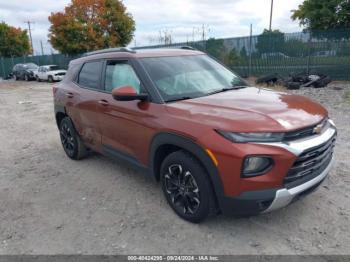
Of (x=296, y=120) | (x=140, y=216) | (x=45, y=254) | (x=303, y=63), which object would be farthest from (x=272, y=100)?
(x=303, y=63)

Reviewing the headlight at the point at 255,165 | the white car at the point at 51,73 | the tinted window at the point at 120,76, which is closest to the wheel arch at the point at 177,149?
the headlight at the point at 255,165

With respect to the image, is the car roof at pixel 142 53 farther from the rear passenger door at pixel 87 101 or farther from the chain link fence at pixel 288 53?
the chain link fence at pixel 288 53

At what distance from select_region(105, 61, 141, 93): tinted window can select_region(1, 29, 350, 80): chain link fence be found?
7845mm

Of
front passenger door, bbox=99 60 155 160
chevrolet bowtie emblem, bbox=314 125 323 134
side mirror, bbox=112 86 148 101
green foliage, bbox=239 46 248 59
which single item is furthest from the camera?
green foliage, bbox=239 46 248 59

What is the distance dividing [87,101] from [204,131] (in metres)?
2.32

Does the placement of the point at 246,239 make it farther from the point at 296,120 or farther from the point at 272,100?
the point at 272,100

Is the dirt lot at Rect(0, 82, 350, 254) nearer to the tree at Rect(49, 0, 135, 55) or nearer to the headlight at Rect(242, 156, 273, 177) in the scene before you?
the headlight at Rect(242, 156, 273, 177)

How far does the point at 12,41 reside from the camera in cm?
4612

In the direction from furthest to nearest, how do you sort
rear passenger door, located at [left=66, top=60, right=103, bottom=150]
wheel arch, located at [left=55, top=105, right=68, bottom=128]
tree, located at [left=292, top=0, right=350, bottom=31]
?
1. tree, located at [left=292, top=0, right=350, bottom=31]
2. wheel arch, located at [left=55, top=105, right=68, bottom=128]
3. rear passenger door, located at [left=66, top=60, right=103, bottom=150]

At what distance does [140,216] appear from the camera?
11.6 feet

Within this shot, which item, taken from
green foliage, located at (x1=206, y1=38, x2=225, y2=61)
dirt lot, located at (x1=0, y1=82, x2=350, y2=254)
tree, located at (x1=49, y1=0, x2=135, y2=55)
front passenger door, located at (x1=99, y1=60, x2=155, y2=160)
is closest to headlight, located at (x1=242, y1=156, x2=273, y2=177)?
dirt lot, located at (x1=0, y1=82, x2=350, y2=254)

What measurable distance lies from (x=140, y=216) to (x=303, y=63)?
13486 millimetres

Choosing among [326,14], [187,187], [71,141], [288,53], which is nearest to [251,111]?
[187,187]

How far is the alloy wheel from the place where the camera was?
3.11m
